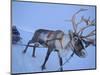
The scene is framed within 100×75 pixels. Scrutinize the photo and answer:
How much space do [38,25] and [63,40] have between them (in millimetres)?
348

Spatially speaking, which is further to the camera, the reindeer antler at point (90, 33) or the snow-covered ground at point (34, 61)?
the reindeer antler at point (90, 33)

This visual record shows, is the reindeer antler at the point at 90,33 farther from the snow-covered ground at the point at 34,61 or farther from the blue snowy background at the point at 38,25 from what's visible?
the snow-covered ground at the point at 34,61

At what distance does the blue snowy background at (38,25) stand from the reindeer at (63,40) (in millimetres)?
44

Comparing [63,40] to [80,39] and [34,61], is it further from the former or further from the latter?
[34,61]

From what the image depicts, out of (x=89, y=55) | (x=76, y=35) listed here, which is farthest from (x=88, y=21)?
(x=89, y=55)

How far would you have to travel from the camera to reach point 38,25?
2.39 metres

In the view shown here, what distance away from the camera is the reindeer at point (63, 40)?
2.41 m

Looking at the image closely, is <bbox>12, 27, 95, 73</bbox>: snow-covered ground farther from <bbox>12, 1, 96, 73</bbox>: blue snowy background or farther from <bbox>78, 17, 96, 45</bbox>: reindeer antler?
<bbox>78, 17, 96, 45</bbox>: reindeer antler

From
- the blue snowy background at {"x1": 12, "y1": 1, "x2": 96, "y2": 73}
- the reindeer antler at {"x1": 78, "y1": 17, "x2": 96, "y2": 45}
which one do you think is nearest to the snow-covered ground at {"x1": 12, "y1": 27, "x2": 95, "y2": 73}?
the blue snowy background at {"x1": 12, "y1": 1, "x2": 96, "y2": 73}

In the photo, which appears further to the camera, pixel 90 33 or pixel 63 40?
pixel 90 33

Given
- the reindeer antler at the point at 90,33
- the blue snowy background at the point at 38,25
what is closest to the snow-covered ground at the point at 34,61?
the blue snowy background at the point at 38,25

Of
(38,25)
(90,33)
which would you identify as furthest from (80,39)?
(38,25)

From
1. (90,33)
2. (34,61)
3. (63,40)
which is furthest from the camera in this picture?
(90,33)

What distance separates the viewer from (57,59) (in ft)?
8.07
